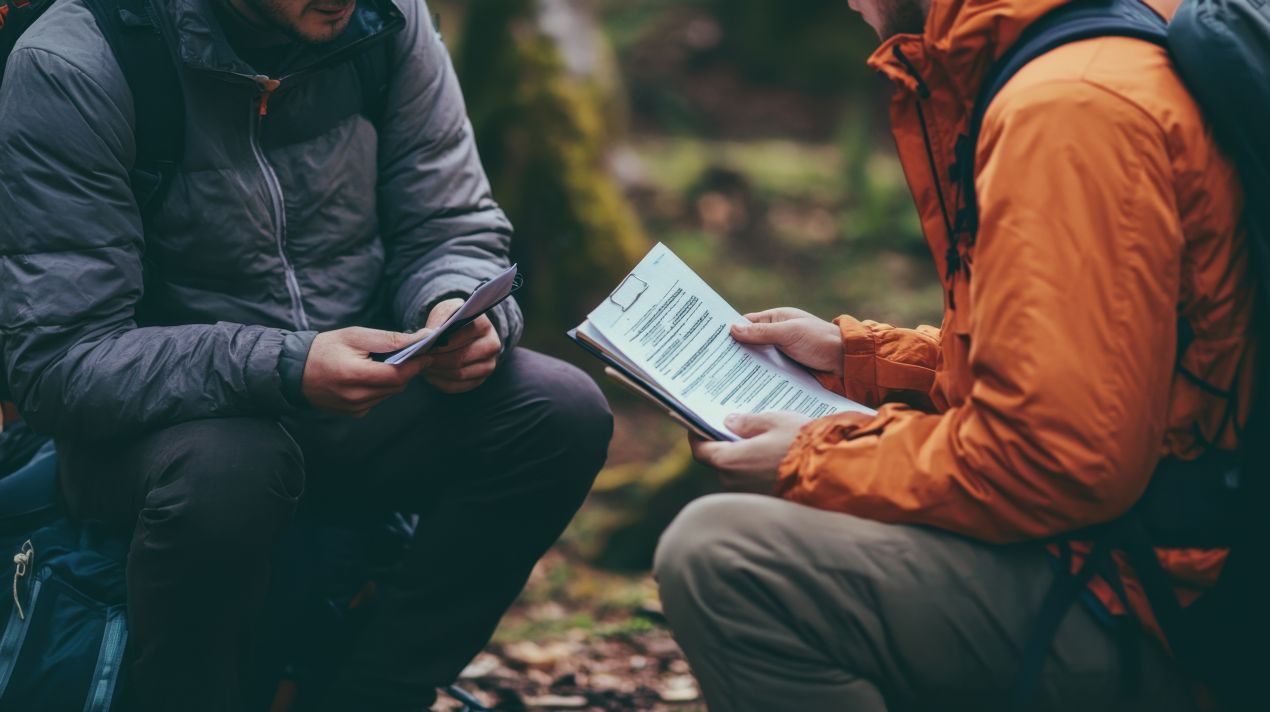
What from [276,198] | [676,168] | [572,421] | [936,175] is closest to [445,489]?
[572,421]

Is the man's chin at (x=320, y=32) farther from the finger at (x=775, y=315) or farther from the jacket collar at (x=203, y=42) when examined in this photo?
the finger at (x=775, y=315)

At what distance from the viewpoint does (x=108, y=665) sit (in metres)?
2.69

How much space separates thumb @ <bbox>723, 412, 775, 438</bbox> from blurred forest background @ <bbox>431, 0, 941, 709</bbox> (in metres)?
1.39

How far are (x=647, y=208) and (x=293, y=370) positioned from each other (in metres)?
5.54

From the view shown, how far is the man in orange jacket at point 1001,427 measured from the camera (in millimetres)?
1892

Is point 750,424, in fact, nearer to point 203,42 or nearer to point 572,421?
point 572,421

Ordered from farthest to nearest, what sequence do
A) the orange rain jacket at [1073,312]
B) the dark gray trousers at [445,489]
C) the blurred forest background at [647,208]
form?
the blurred forest background at [647,208] < the dark gray trousers at [445,489] < the orange rain jacket at [1073,312]

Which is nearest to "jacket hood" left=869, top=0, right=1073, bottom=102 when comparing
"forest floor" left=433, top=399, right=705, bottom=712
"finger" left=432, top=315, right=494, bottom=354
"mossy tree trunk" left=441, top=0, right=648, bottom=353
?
"finger" left=432, top=315, right=494, bottom=354

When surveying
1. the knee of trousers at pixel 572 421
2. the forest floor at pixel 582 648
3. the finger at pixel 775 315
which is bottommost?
the forest floor at pixel 582 648

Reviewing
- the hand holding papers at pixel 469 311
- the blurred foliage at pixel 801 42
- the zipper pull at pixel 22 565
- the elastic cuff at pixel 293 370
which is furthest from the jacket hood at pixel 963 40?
the blurred foliage at pixel 801 42

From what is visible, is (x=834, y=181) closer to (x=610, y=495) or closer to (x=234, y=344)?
(x=610, y=495)

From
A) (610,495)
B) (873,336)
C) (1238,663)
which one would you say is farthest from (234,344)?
(610,495)

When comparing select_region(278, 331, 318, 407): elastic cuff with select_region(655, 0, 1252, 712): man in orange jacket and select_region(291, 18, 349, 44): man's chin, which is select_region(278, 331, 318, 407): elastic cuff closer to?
select_region(291, 18, 349, 44): man's chin

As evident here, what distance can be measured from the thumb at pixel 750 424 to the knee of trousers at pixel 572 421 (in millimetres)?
789
